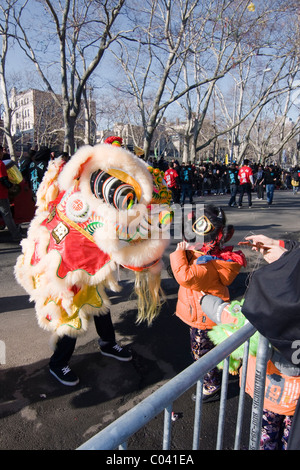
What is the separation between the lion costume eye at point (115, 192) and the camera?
6.52ft

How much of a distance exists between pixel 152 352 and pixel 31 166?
639cm

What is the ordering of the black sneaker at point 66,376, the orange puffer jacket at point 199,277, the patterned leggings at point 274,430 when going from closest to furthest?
the patterned leggings at point 274,430 < the orange puffer jacket at point 199,277 < the black sneaker at point 66,376

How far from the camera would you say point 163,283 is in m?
4.64

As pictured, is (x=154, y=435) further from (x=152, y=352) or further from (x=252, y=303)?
(x=252, y=303)

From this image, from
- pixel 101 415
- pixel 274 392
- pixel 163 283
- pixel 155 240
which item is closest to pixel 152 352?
pixel 101 415

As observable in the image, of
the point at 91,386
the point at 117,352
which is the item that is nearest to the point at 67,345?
the point at 91,386

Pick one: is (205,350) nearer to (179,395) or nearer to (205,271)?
(205,271)

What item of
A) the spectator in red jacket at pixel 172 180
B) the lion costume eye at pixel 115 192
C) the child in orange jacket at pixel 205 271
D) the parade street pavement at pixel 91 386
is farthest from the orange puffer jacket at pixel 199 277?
the spectator in red jacket at pixel 172 180

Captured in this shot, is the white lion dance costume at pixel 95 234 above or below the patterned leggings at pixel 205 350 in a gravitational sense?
above

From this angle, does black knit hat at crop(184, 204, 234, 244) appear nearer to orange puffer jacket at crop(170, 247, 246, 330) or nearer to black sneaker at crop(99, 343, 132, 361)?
orange puffer jacket at crop(170, 247, 246, 330)

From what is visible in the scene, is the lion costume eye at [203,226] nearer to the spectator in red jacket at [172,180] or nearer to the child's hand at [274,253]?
the child's hand at [274,253]

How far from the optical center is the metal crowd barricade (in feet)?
2.79

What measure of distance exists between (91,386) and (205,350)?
0.86 metres
